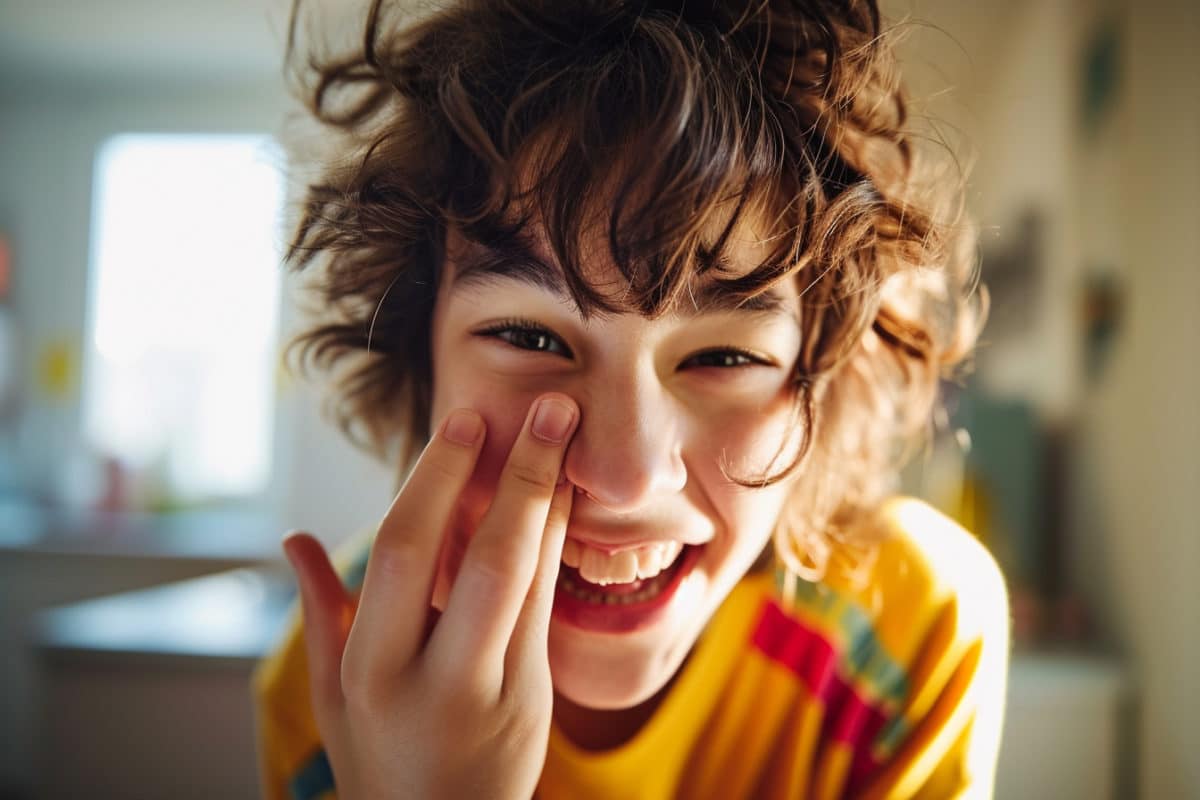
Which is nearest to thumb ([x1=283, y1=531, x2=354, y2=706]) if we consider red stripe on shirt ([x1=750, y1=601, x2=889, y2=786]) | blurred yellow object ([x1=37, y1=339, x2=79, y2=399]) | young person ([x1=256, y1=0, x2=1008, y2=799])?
young person ([x1=256, y1=0, x2=1008, y2=799])

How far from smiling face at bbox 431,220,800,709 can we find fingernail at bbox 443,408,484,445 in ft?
0.04

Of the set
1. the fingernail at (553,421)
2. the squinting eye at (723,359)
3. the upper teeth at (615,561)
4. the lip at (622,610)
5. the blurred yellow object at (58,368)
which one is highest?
the squinting eye at (723,359)

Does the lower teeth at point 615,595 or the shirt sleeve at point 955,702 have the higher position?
the lower teeth at point 615,595

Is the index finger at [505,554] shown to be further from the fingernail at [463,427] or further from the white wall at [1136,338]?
the white wall at [1136,338]

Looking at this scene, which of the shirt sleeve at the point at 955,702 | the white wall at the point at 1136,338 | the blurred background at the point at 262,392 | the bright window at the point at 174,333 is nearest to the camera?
the shirt sleeve at the point at 955,702

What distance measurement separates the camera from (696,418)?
501mm

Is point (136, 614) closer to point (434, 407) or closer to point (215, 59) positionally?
point (434, 407)

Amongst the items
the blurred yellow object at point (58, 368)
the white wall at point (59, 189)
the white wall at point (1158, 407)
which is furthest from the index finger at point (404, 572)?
the blurred yellow object at point (58, 368)

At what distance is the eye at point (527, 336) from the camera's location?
492 mm

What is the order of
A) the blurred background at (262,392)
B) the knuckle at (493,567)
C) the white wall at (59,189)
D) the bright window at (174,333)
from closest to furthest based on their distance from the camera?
the knuckle at (493,567) → the blurred background at (262,392) → the bright window at (174,333) → the white wall at (59,189)

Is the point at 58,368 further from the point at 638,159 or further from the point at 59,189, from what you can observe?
the point at 638,159

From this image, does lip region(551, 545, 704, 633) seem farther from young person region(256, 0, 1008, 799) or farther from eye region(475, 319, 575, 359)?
eye region(475, 319, 575, 359)

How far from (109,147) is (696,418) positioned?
11.6 feet

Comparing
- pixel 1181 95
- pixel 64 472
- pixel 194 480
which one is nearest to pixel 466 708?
pixel 1181 95
